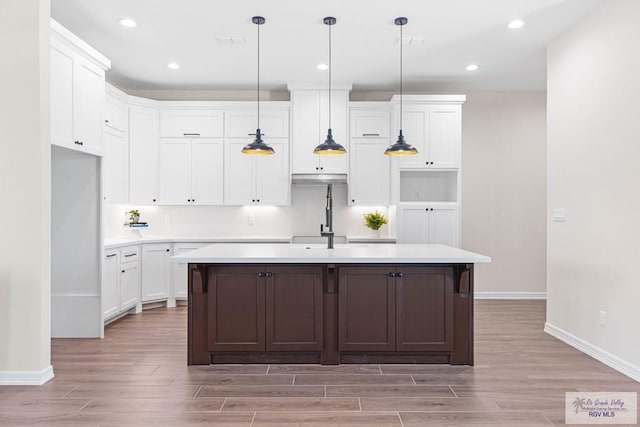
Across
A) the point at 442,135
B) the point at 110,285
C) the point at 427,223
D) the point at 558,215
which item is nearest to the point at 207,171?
the point at 110,285

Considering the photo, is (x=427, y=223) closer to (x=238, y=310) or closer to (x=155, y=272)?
(x=238, y=310)

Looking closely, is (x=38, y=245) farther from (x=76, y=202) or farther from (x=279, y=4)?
(x=279, y=4)

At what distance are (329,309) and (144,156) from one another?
3.64 m

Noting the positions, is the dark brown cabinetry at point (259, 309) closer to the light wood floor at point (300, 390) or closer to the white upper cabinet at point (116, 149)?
the light wood floor at point (300, 390)

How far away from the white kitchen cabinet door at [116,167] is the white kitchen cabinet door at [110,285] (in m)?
0.84

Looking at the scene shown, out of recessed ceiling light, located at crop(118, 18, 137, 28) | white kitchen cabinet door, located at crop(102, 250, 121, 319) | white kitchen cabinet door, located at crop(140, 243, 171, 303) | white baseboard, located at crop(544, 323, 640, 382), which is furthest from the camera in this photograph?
white kitchen cabinet door, located at crop(140, 243, 171, 303)

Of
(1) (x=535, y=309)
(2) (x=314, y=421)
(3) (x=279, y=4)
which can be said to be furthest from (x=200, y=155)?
(1) (x=535, y=309)

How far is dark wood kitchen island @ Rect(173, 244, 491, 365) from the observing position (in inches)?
135

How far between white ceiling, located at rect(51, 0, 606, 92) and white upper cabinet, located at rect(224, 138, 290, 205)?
0.94 metres

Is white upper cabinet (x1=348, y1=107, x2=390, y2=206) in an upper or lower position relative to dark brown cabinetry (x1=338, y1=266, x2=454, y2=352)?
upper

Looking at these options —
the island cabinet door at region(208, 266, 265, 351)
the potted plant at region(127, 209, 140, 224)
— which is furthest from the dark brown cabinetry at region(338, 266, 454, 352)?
the potted plant at region(127, 209, 140, 224)

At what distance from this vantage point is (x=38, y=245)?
3102mm

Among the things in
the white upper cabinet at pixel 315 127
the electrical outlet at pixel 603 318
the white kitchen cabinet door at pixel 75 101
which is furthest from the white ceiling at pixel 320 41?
the electrical outlet at pixel 603 318

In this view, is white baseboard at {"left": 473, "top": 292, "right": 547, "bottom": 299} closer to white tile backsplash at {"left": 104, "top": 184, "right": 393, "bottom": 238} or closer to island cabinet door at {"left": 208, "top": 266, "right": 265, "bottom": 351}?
white tile backsplash at {"left": 104, "top": 184, "right": 393, "bottom": 238}
